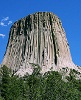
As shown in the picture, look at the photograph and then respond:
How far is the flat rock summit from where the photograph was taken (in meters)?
93.8

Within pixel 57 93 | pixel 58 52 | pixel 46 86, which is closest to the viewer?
pixel 57 93

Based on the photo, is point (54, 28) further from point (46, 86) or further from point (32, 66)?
point (46, 86)

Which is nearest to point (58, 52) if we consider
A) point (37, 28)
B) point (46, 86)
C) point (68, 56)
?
point (68, 56)

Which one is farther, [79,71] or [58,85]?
[79,71]

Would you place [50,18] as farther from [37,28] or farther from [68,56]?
[68,56]

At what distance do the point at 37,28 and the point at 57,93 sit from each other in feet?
217

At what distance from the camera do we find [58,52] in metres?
97.6

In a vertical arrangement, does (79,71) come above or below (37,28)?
below

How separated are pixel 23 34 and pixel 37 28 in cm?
458

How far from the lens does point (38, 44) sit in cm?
9844

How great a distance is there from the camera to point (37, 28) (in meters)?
101

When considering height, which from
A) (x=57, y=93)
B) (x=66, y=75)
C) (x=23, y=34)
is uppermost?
(x=23, y=34)

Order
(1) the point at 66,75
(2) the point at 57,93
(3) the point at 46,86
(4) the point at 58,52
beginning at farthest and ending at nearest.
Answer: (4) the point at 58,52 < (1) the point at 66,75 < (3) the point at 46,86 < (2) the point at 57,93

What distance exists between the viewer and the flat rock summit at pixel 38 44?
93750 millimetres
